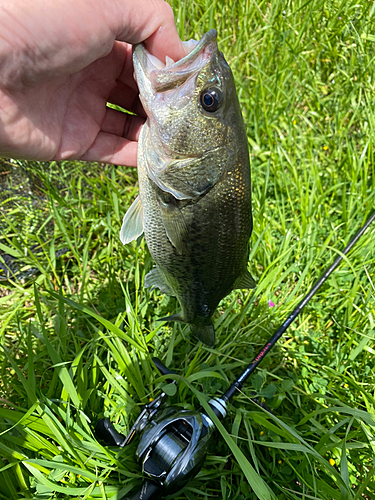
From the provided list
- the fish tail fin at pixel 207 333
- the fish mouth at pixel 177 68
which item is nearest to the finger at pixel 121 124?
the fish mouth at pixel 177 68

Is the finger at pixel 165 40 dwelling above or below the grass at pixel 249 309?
above

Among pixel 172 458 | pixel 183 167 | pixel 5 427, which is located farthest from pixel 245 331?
pixel 5 427

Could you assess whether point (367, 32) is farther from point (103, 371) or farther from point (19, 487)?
point (19, 487)

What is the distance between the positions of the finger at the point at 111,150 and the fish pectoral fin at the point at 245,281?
127 centimetres

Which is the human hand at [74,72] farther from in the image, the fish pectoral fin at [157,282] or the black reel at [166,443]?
the black reel at [166,443]

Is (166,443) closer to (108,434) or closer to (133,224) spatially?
(108,434)

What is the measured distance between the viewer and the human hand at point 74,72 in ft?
5.33

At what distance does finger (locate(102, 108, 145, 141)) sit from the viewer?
8.14ft

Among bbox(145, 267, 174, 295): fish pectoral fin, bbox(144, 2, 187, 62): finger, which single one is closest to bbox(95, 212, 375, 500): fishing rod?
bbox(145, 267, 174, 295): fish pectoral fin

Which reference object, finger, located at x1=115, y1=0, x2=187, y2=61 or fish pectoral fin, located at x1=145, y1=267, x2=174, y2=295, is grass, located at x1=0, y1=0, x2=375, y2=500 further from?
finger, located at x1=115, y1=0, x2=187, y2=61

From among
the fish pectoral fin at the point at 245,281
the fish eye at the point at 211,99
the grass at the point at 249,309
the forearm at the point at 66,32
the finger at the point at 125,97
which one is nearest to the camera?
the forearm at the point at 66,32

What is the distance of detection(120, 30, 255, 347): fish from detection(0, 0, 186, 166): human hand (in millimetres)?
169

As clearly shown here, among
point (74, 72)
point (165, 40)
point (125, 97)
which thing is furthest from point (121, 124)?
point (165, 40)

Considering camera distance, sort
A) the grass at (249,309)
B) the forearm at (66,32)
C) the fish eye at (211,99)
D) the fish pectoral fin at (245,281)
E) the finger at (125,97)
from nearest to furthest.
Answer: the forearm at (66,32), the fish eye at (211,99), the grass at (249,309), the fish pectoral fin at (245,281), the finger at (125,97)
